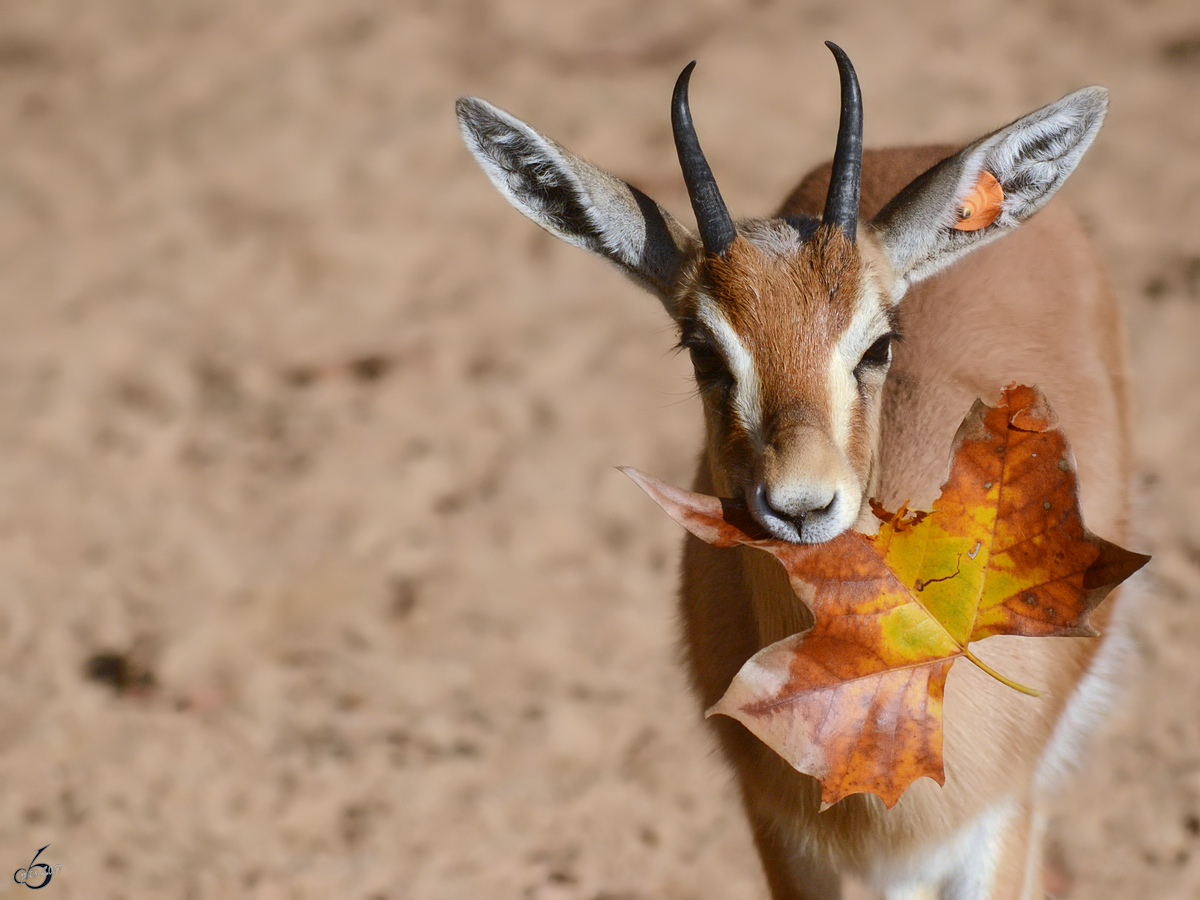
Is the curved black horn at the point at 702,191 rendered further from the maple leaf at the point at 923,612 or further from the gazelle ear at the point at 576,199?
the maple leaf at the point at 923,612

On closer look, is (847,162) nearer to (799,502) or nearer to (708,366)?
(708,366)

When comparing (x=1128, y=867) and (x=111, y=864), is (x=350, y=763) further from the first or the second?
(x=1128, y=867)

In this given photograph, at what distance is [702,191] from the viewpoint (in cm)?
256

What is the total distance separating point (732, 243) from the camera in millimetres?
2576

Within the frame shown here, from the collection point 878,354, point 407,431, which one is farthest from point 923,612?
point 407,431

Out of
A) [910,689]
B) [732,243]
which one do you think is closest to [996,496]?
Result: [910,689]

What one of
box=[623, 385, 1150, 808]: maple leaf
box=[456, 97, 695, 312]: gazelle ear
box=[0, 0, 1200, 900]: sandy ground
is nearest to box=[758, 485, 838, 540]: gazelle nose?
box=[623, 385, 1150, 808]: maple leaf

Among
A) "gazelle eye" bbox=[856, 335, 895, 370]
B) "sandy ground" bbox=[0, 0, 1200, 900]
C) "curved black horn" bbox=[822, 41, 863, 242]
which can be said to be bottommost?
"sandy ground" bbox=[0, 0, 1200, 900]

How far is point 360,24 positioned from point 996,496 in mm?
6185

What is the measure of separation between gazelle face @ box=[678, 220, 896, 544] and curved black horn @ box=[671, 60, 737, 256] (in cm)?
3

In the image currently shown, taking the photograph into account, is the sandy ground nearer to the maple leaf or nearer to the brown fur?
the brown fur

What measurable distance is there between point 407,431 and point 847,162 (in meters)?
3.30

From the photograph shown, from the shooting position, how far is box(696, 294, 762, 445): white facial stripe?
93.0 inches

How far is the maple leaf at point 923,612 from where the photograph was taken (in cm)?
191
